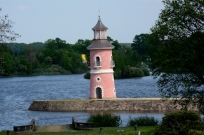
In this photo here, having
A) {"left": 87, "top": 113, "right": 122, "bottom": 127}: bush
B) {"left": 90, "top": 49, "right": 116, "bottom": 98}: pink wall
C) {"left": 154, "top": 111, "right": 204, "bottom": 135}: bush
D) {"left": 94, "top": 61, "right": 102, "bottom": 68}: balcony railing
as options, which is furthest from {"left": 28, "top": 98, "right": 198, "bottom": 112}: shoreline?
{"left": 154, "top": 111, "right": 204, "bottom": 135}: bush

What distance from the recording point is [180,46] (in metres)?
28.3

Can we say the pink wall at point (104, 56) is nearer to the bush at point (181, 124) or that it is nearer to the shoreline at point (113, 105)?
the shoreline at point (113, 105)

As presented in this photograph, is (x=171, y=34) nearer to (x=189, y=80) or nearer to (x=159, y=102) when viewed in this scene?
(x=189, y=80)

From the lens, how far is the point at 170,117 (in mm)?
21062

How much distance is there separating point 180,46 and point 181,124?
828 centimetres

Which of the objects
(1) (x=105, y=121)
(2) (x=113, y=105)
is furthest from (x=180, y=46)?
(2) (x=113, y=105)

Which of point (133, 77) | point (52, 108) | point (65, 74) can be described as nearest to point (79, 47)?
point (65, 74)

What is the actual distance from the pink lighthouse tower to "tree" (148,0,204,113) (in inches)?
882

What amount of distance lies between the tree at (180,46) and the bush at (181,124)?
6602 mm

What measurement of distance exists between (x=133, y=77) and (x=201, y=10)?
9044 cm

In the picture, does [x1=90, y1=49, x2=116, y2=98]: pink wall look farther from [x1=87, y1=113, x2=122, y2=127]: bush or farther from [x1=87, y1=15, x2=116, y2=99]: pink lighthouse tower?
[x1=87, y1=113, x2=122, y2=127]: bush

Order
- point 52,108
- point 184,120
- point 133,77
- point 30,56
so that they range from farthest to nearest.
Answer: point 30,56 → point 133,77 → point 52,108 → point 184,120

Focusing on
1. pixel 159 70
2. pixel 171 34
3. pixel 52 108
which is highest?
pixel 171 34

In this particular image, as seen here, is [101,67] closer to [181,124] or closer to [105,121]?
[105,121]
